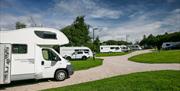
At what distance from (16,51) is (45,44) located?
1.69m

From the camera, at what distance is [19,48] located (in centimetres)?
1159

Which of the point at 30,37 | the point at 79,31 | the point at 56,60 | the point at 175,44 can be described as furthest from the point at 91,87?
A: the point at 175,44

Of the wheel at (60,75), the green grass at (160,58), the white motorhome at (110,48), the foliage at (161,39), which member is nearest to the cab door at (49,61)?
the wheel at (60,75)

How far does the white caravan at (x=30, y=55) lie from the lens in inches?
431

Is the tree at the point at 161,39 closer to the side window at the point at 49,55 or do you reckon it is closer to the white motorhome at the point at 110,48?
the white motorhome at the point at 110,48

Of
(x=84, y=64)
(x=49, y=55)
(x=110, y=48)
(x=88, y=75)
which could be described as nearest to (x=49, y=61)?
(x=49, y=55)

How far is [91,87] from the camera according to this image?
10.7 m

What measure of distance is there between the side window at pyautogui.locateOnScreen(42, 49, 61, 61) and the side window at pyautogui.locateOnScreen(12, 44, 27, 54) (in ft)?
4.09

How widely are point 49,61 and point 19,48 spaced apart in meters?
2.04

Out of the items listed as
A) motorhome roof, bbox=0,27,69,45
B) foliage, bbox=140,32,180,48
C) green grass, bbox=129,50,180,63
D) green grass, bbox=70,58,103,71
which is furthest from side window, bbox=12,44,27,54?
foliage, bbox=140,32,180,48

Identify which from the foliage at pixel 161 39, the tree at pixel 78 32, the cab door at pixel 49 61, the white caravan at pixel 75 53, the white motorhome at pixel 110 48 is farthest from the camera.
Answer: the foliage at pixel 161 39

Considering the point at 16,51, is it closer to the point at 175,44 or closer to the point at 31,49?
the point at 31,49

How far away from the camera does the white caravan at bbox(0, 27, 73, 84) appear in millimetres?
10945

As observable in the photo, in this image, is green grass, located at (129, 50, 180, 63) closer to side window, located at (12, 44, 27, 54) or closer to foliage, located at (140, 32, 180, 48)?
side window, located at (12, 44, 27, 54)
